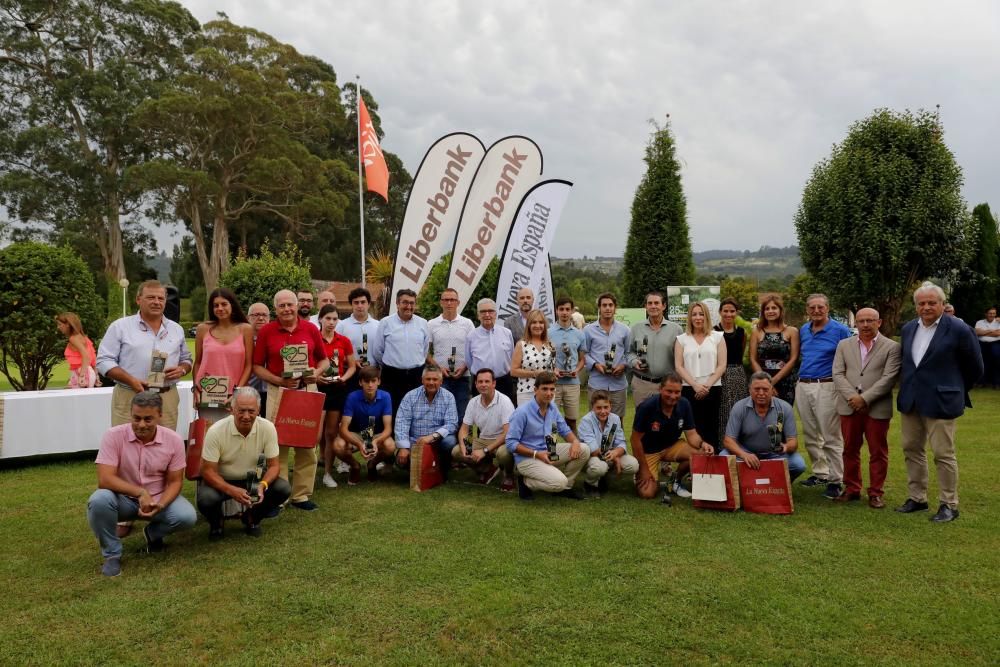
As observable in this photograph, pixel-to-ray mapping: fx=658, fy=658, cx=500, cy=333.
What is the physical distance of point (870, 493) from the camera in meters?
5.12

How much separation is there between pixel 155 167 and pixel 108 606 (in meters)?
30.7

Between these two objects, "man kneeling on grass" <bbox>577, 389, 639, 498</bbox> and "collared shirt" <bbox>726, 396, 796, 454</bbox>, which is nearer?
"collared shirt" <bbox>726, 396, 796, 454</bbox>

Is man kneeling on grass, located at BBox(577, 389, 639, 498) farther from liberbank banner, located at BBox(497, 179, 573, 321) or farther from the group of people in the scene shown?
liberbank banner, located at BBox(497, 179, 573, 321)

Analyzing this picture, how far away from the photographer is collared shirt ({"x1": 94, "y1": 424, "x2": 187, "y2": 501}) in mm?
3918

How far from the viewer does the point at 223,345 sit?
16.0 ft

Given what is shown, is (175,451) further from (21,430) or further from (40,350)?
(40,350)

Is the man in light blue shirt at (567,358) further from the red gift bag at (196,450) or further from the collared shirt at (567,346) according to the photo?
the red gift bag at (196,450)

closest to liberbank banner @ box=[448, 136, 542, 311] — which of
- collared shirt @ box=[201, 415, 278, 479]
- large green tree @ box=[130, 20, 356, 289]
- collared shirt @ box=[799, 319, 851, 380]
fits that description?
collared shirt @ box=[799, 319, 851, 380]

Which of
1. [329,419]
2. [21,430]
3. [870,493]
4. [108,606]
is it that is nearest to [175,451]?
[108,606]

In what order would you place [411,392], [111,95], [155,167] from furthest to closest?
1. [111,95]
2. [155,167]
3. [411,392]

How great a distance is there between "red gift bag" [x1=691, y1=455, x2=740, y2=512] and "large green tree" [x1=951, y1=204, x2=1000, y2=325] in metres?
13.3

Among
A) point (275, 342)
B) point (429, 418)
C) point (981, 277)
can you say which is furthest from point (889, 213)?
point (275, 342)

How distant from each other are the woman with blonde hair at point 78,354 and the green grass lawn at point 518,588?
2.79 metres

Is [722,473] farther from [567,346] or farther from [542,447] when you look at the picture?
[567,346]
